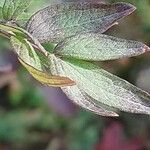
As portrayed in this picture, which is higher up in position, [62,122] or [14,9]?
[14,9]

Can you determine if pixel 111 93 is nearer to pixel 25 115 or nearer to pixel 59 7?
pixel 59 7

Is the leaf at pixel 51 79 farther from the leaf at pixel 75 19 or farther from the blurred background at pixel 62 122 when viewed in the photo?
the blurred background at pixel 62 122

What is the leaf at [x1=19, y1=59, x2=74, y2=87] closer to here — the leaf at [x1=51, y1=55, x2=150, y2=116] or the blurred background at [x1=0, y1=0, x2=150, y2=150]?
the leaf at [x1=51, y1=55, x2=150, y2=116]

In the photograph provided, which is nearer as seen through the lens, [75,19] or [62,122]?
[75,19]

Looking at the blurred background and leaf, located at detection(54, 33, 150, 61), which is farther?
the blurred background

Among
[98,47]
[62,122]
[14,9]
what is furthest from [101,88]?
[62,122]

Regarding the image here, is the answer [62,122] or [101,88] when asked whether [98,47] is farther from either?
[62,122]

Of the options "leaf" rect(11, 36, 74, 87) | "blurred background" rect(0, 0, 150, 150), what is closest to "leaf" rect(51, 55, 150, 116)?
"leaf" rect(11, 36, 74, 87)
